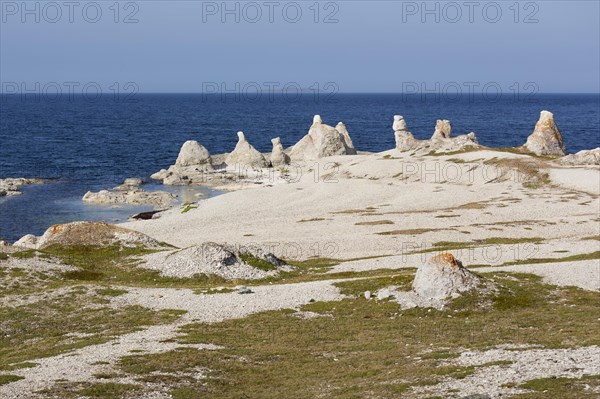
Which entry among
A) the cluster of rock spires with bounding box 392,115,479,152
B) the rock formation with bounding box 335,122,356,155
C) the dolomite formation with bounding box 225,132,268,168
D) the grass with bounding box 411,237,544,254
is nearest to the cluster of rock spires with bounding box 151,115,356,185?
the dolomite formation with bounding box 225,132,268,168

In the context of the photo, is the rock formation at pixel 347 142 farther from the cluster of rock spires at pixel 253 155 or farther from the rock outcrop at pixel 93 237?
the rock outcrop at pixel 93 237

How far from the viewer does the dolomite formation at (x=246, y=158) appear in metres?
152

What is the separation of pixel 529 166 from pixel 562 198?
2018 cm

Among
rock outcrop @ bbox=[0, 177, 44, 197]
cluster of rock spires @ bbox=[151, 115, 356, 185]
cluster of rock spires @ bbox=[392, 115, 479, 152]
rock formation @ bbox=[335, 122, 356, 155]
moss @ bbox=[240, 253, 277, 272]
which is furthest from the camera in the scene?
rock formation @ bbox=[335, 122, 356, 155]

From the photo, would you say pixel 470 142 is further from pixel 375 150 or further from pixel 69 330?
pixel 69 330

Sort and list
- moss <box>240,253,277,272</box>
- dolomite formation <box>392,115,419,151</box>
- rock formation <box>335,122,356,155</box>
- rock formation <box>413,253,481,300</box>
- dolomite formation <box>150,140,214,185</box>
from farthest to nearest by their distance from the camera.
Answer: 1. rock formation <box>335,122,356,155</box>
2. dolomite formation <box>392,115,419,151</box>
3. dolomite formation <box>150,140,214,185</box>
4. moss <box>240,253,277,272</box>
5. rock formation <box>413,253,481,300</box>

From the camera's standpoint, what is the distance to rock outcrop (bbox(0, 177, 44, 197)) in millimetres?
125062

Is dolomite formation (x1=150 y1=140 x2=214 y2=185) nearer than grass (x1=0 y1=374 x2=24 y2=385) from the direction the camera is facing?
No

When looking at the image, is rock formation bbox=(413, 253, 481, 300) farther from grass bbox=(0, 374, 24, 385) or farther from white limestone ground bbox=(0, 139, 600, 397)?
grass bbox=(0, 374, 24, 385)

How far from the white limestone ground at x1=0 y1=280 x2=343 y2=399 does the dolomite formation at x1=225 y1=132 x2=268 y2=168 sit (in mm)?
97620

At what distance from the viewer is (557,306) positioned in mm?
48781

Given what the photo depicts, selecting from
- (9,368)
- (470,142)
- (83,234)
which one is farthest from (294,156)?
(9,368)

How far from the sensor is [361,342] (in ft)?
133

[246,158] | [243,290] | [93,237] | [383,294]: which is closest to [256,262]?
[243,290]
